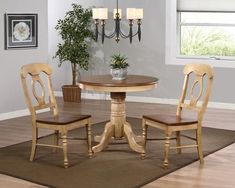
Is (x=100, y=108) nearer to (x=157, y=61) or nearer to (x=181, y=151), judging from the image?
(x=157, y=61)

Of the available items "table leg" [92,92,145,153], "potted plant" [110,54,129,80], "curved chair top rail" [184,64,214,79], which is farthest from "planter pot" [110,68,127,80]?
"curved chair top rail" [184,64,214,79]

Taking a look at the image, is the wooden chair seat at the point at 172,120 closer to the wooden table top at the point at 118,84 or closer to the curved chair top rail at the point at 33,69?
the wooden table top at the point at 118,84

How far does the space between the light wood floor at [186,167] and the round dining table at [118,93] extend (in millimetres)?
686

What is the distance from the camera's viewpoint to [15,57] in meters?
7.67

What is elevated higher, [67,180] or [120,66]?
[120,66]

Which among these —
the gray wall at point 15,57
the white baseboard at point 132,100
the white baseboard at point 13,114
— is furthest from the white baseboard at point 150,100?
the white baseboard at point 13,114

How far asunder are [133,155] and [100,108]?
303 cm

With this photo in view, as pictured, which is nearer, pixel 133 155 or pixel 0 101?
pixel 133 155

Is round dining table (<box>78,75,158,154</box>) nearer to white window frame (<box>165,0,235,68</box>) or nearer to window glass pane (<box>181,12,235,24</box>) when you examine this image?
white window frame (<box>165,0,235,68</box>)

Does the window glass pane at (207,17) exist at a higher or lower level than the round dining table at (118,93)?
higher

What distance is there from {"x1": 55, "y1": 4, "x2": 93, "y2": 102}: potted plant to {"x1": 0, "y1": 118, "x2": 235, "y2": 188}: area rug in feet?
8.91

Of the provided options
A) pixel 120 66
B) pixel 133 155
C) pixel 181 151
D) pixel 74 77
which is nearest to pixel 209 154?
pixel 181 151

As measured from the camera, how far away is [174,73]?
886 centimetres

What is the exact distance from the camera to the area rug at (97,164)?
471 cm
